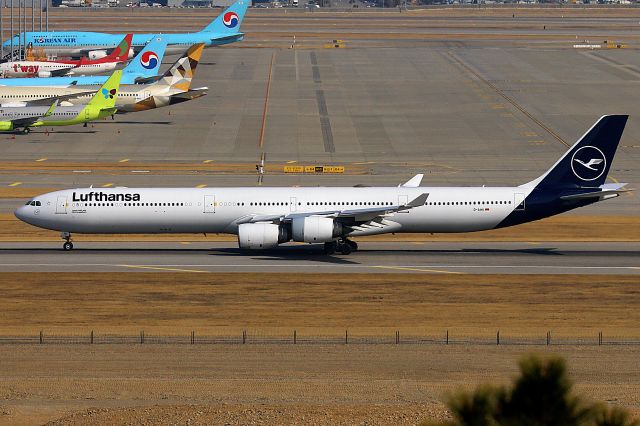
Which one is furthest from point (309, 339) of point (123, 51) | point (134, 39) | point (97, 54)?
point (97, 54)

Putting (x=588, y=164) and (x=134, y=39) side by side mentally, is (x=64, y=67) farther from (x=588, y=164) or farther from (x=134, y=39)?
(x=588, y=164)

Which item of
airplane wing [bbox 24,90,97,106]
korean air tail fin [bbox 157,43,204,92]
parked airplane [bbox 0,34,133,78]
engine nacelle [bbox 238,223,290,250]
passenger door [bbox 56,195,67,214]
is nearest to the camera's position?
engine nacelle [bbox 238,223,290,250]

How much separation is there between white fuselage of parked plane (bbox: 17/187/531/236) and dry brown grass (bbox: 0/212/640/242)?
5418 mm

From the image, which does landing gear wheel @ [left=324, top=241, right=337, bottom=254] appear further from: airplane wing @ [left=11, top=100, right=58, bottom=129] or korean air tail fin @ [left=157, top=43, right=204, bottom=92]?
korean air tail fin @ [left=157, top=43, right=204, bottom=92]

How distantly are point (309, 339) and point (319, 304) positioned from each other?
6.05 m

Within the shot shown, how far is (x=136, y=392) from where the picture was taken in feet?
124

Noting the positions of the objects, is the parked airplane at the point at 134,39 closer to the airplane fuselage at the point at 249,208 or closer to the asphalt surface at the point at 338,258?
the asphalt surface at the point at 338,258

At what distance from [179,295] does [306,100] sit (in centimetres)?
8219

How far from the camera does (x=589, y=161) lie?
63.0m

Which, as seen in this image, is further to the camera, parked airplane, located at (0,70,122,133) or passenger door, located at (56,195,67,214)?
parked airplane, located at (0,70,122,133)

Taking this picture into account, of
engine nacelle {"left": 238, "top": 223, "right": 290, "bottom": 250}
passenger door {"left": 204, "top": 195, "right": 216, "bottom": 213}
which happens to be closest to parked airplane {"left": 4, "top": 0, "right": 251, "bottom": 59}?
passenger door {"left": 204, "top": 195, "right": 216, "bottom": 213}

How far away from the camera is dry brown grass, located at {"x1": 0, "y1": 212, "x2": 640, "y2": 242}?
224 ft

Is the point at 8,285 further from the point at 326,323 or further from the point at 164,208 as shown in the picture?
the point at 326,323

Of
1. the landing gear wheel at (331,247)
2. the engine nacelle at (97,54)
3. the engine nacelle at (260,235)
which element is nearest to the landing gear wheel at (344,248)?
the landing gear wheel at (331,247)
